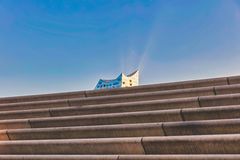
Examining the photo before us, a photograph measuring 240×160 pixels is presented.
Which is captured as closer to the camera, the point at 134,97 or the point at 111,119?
the point at 111,119

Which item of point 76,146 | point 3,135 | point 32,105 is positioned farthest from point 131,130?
point 32,105

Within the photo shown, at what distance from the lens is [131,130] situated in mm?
3854

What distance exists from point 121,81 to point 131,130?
101 metres

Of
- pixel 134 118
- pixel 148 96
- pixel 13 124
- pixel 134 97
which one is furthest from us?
pixel 134 97

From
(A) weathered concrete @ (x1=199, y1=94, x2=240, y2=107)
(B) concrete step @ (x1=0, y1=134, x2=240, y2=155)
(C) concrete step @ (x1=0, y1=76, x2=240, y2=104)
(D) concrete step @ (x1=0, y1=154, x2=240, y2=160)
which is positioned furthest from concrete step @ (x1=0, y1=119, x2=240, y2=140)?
(C) concrete step @ (x1=0, y1=76, x2=240, y2=104)

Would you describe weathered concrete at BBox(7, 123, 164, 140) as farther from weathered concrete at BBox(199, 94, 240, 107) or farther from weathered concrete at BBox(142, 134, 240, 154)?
weathered concrete at BBox(199, 94, 240, 107)

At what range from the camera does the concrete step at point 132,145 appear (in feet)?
10.2

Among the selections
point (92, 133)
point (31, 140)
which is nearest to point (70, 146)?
point (92, 133)

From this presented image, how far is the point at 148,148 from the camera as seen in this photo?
346cm

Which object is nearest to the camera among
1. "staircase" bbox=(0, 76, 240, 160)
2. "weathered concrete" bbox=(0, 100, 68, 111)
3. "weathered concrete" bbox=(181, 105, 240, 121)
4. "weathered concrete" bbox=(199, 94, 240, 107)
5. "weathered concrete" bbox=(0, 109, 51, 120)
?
"staircase" bbox=(0, 76, 240, 160)

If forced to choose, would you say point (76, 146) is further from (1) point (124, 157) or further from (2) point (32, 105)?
(2) point (32, 105)

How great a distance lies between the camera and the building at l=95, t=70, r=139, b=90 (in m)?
105

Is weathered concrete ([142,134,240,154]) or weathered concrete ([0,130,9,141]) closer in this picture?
weathered concrete ([142,134,240,154])

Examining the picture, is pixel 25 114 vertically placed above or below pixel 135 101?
below
